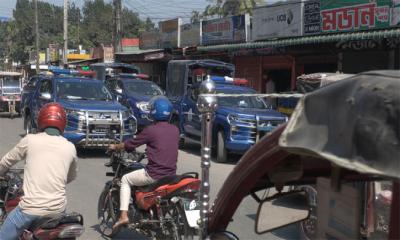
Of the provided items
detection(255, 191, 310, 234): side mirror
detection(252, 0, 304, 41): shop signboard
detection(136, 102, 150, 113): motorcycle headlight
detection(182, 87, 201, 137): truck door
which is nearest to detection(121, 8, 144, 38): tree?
detection(252, 0, 304, 41): shop signboard

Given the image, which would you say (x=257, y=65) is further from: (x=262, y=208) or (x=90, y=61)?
(x=90, y=61)

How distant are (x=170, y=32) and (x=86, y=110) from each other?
20077 millimetres

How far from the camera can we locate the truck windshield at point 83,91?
1445 centimetres

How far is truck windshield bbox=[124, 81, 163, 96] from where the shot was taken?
1955 centimetres

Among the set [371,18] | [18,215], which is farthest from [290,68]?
[18,215]

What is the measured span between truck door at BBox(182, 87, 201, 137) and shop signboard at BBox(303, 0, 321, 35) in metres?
5.90

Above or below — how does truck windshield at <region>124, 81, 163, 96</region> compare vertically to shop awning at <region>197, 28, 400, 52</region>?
below

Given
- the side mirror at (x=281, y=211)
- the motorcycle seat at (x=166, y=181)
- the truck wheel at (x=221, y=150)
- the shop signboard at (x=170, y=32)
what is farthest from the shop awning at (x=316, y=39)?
the side mirror at (x=281, y=211)

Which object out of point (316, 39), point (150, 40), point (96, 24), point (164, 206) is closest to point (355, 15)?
point (316, 39)

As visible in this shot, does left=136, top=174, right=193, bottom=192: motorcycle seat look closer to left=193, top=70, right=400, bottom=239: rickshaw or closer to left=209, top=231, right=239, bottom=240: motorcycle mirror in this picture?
left=193, top=70, right=400, bottom=239: rickshaw

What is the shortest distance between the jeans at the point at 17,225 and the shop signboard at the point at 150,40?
102 feet

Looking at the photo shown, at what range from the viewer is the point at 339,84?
2061 mm

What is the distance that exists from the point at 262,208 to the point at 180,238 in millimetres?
2884

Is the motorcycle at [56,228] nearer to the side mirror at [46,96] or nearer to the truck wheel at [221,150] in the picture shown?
the truck wheel at [221,150]
